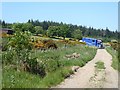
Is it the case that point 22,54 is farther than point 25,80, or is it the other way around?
point 22,54

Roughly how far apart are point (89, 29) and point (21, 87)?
146 metres

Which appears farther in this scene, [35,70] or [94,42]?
[94,42]

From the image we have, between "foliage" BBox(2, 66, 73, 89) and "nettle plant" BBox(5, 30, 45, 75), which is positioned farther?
"nettle plant" BBox(5, 30, 45, 75)

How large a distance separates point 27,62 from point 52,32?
91.0 meters

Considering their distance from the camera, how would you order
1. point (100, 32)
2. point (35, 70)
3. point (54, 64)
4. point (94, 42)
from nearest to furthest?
point (35, 70) → point (54, 64) → point (94, 42) → point (100, 32)

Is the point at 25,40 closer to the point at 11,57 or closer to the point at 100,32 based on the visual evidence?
the point at 11,57

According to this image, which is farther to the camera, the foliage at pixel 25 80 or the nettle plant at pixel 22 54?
the nettle plant at pixel 22 54

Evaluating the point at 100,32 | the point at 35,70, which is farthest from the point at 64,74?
the point at 100,32

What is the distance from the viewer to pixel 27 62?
48.1 feet

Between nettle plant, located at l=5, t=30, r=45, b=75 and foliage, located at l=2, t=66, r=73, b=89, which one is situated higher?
nettle plant, located at l=5, t=30, r=45, b=75

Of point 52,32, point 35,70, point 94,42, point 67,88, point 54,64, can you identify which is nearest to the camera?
point 67,88

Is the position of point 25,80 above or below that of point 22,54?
below

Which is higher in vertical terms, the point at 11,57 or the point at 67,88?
the point at 11,57

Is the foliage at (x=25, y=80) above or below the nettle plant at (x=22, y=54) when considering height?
below
